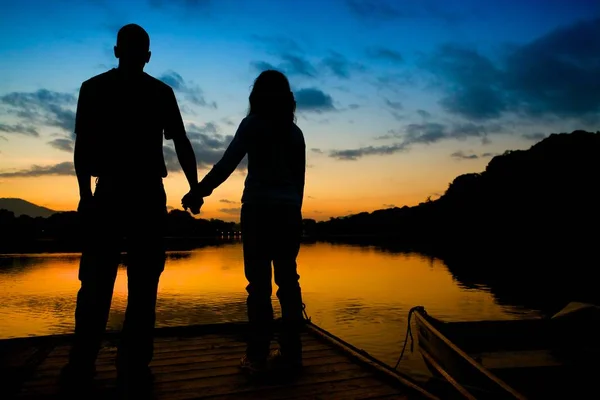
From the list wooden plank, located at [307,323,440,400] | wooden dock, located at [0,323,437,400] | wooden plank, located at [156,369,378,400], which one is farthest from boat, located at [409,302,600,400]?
wooden plank, located at [156,369,378,400]

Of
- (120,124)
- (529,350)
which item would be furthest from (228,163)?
(529,350)

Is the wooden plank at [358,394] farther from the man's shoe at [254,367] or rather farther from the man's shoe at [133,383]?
the man's shoe at [133,383]

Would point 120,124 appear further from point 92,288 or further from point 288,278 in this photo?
point 288,278

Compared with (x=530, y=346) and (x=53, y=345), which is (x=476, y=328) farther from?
(x=53, y=345)

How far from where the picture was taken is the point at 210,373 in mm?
4082

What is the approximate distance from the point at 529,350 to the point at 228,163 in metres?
6.56

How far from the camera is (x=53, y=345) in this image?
16.5 ft

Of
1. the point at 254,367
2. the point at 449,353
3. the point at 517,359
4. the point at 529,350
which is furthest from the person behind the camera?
the point at 529,350

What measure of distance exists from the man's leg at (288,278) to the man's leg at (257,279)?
0.43ft

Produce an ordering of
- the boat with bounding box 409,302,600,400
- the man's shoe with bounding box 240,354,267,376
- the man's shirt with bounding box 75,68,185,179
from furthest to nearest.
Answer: the boat with bounding box 409,302,600,400, the man's shoe with bounding box 240,354,267,376, the man's shirt with bounding box 75,68,185,179

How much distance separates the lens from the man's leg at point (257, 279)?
4129mm

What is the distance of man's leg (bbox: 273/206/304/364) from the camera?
4191 mm

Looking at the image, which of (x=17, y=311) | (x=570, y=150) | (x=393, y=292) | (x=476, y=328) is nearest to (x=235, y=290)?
(x=393, y=292)

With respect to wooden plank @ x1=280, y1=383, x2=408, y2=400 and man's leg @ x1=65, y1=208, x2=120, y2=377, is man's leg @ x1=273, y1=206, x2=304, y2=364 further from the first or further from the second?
man's leg @ x1=65, y1=208, x2=120, y2=377
